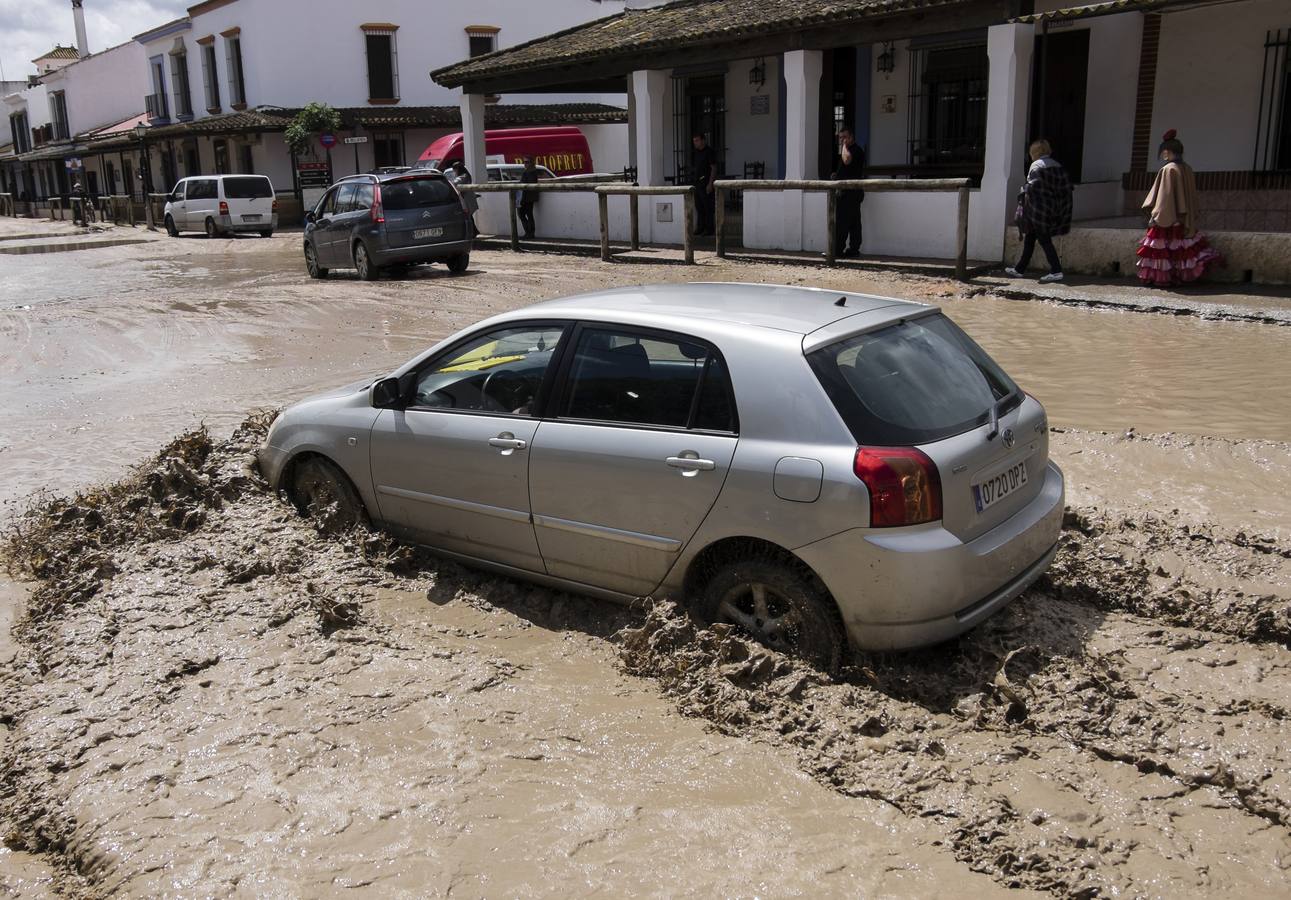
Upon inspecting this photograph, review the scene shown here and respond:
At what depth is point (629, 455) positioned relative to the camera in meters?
4.42

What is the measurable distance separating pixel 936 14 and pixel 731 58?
431cm

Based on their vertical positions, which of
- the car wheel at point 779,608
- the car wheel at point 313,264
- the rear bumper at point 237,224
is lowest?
the car wheel at point 779,608

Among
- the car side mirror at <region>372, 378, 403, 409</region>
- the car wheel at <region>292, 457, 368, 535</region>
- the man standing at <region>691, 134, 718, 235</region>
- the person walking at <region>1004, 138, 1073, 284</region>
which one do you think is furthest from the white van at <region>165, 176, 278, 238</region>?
the car side mirror at <region>372, 378, 403, 409</region>

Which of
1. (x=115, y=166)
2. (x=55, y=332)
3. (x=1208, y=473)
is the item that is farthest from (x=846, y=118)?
(x=115, y=166)

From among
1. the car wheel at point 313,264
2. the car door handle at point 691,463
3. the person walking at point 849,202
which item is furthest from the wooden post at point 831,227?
the car door handle at point 691,463

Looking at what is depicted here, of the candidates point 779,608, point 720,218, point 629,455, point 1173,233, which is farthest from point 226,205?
point 779,608

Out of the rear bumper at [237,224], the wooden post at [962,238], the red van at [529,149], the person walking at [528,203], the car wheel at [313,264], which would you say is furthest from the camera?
the rear bumper at [237,224]

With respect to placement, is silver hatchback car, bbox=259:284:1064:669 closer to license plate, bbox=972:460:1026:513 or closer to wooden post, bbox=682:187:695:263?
license plate, bbox=972:460:1026:513

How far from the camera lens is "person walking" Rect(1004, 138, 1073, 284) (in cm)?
1373

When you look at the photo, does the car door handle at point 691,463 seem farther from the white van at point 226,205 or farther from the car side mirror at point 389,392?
the white van at point 226,205

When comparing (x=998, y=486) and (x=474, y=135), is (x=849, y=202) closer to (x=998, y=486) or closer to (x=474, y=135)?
(x=474, y=135)

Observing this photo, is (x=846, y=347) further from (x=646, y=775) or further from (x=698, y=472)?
(x=646, y=775)

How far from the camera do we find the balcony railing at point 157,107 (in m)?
50.7

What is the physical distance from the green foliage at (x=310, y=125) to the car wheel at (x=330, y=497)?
34024mm
